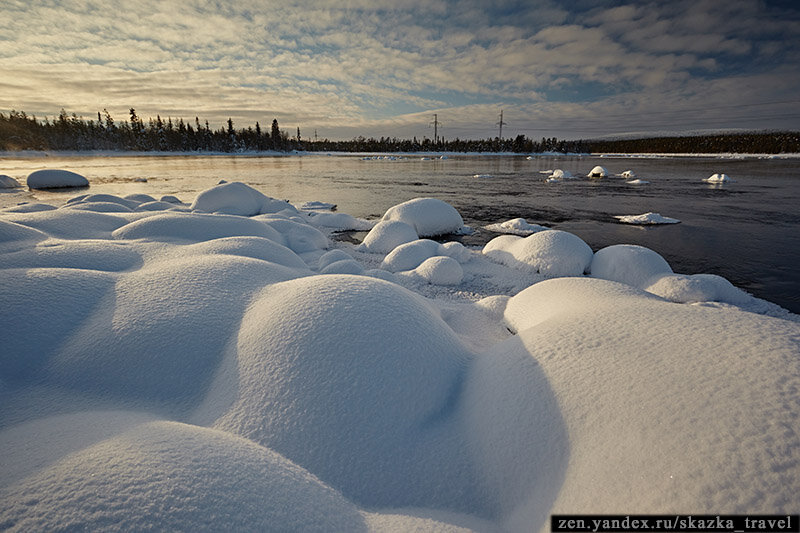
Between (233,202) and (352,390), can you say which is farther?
(233,202)

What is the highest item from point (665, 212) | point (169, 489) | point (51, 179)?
point (51, 179)

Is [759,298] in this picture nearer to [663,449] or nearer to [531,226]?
[531,226]

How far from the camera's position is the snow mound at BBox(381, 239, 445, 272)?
717 cm

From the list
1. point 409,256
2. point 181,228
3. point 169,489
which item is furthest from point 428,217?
point 169,489

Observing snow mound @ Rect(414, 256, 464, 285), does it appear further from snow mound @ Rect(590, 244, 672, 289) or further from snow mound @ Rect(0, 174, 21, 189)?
snow mound @ Rect(0, 174, 21, 189)

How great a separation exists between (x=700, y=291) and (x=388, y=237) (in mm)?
6237

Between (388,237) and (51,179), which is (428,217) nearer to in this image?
(388,237)

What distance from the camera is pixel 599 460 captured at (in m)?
1.74

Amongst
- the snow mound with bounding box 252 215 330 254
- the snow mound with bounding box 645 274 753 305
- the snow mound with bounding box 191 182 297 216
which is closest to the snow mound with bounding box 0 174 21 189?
the snow mound with bounding box 191 182 297 216

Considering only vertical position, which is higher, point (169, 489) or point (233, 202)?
point (233, 202)

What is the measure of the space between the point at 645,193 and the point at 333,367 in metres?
23.1

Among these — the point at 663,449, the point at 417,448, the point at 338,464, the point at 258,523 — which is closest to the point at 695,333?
the point at 663,449

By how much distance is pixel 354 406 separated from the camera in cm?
230

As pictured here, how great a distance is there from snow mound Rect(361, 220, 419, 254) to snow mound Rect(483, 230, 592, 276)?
2.55 meters
